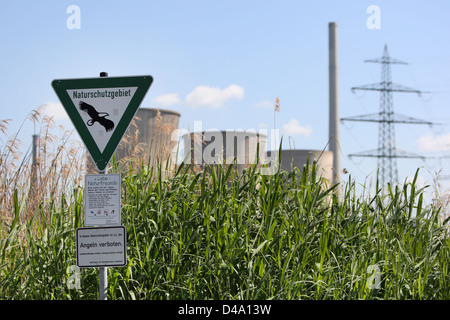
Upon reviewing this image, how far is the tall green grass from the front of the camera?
4.64 metres

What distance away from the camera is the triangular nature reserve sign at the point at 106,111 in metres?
4.16

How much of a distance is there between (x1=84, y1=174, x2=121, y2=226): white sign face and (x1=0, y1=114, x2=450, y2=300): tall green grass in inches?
25.6

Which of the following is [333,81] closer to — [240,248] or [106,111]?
[240,248]

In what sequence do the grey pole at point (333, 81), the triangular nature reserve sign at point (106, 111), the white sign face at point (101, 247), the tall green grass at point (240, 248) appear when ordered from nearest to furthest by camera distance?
the white sign face at point (101, 247) < the triangular nature reserve sign at point (106, 111) < the tall green grass at point (240, 248) < the grey pole at point (333, 81)

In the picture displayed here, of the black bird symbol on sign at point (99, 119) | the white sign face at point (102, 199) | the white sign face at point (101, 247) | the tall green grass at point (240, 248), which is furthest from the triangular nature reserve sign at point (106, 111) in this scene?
the tall green grass at point (240, 248)

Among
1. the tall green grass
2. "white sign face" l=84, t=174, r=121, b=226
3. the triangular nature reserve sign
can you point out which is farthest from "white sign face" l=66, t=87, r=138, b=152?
the tall green grass

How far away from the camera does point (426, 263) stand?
4980 millimetres

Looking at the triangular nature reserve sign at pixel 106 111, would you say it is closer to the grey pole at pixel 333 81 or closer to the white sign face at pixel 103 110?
the white sign face at pixel 103 110

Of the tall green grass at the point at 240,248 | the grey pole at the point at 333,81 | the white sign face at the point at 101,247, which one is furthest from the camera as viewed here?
the grey pole at the point at 333,81

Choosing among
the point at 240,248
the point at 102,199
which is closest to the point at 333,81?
the point at 240,248

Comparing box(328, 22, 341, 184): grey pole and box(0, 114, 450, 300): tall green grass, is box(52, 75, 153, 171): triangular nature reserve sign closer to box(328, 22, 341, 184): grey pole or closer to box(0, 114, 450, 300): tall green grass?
box(0, 114, 450, 300): tall green grass

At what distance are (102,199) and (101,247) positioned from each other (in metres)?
0.38

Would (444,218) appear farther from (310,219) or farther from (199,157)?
(199,157)

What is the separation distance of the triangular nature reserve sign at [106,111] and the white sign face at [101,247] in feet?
1.69
